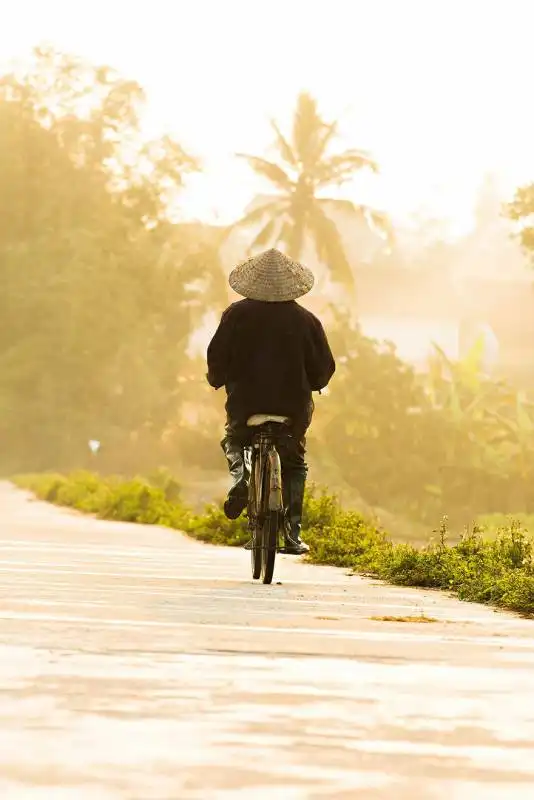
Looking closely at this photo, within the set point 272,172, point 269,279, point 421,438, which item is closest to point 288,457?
point 269,279

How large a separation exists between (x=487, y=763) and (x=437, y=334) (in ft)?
317

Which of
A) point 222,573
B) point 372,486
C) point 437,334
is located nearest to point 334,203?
point 372,486

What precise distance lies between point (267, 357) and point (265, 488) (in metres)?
0.90

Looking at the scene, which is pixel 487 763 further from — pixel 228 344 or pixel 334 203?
pixel 334 203

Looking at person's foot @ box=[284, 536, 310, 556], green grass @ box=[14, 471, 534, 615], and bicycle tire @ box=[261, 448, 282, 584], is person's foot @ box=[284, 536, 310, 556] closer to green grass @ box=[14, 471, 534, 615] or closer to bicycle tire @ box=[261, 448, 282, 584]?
bicycle tire @ box=[261, 448, 282, 584]

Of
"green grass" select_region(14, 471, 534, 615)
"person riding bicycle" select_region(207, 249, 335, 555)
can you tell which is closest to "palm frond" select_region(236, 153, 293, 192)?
"green grass" select_region(14, 471, 534, 615)

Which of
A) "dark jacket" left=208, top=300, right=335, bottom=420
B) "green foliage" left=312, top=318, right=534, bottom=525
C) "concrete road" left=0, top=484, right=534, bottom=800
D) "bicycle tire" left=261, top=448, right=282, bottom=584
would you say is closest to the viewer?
"concrete road" left=0, top=484, right=534, bottom=800

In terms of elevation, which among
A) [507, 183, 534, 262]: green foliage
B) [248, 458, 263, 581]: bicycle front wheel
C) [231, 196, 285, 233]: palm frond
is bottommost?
[248, 458, 263, 581]: bicycle front wheel

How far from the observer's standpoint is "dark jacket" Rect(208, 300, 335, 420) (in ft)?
41.1

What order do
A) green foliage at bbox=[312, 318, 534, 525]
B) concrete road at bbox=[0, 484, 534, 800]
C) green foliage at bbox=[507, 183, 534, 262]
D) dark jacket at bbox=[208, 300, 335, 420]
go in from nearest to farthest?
concrete road at bbox=[0, 484, 534, 800] < dark jacket at bbox=[208, 300, 335, 420] < green foliage at bbox=[507, 183, 534, 262] < green foliage at bbox=[312, 318, 534, 525]

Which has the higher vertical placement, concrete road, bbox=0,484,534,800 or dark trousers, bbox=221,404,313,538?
dark trousers, bbox=221,404,313,538

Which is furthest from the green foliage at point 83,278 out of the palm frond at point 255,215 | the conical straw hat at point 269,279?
the conical straw hat at point 269,279

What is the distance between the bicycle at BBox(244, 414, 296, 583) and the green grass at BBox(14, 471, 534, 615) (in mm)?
1094

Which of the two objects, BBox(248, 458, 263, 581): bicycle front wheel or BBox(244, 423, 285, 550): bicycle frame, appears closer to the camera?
BBox(244, 423, 285, 550): bicycle frame
